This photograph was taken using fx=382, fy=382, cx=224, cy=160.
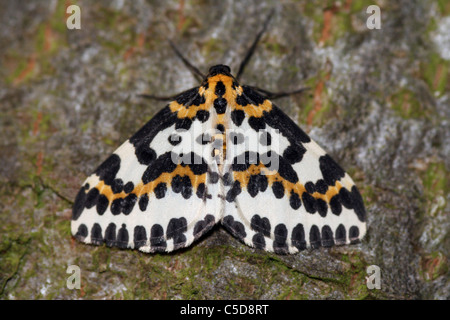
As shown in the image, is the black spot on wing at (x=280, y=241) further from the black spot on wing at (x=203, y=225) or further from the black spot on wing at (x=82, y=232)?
the black spot on wing at (x=82, y=232)

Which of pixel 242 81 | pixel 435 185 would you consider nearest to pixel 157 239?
pixel 242 81

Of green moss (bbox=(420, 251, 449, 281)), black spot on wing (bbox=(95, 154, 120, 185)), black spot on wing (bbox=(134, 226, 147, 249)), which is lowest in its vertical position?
green moss (bbox=(420, 251, 449, 281))

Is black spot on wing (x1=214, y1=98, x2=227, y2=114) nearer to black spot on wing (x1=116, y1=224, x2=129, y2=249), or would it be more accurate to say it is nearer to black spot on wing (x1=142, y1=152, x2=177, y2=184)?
black spot on wing (x1=142, y1=152, x2=177, y2=184)

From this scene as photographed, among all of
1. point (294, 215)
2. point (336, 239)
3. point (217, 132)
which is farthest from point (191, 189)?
point (336, 239)

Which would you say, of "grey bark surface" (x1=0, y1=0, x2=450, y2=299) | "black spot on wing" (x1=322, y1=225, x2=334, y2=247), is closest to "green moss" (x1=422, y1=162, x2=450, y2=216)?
"grey bark surface" (x1=0, y1=0, x2=450, y2=299)

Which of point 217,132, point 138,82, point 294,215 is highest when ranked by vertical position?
point 138,82

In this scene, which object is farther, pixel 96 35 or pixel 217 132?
pixel 96 35

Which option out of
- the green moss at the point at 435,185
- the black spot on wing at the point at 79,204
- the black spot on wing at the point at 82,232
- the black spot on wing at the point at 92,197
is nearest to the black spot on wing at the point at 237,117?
the black spot on wing at the point at 92,197

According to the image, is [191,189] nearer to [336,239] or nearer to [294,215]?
[294,215]
